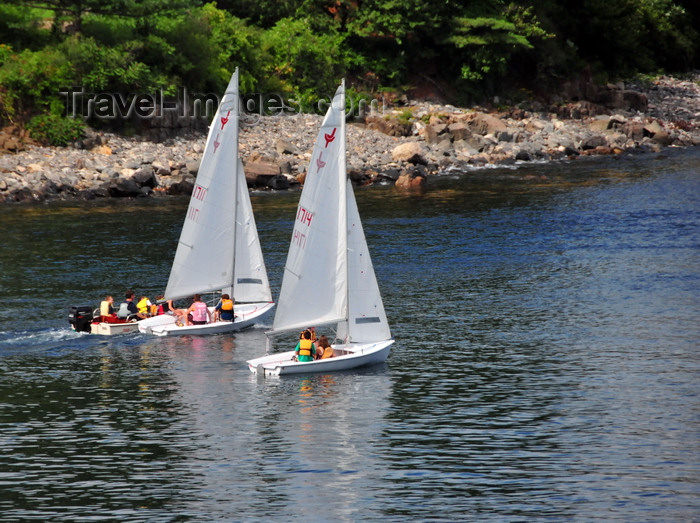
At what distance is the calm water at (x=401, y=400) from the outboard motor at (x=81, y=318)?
1.62 ft

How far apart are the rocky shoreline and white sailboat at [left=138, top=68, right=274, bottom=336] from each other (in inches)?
1533

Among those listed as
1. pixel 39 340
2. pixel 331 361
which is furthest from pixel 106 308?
pixel 331 361

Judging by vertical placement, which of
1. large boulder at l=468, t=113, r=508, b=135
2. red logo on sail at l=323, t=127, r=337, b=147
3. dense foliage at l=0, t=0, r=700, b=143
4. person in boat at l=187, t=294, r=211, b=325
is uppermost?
dense foliage at l=0, t=0, r=700, b=143

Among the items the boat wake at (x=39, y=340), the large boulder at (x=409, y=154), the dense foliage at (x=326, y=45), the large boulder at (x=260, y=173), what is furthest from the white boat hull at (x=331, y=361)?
the large boulder at (x=409, y=154)

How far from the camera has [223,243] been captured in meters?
51.8

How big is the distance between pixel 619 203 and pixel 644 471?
2186 inches

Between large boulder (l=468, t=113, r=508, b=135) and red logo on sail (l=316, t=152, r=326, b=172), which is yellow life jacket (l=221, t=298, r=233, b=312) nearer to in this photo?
red logo on sail (l=316, t=152, r=326, b=172)

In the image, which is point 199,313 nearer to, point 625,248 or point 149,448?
point 149,448

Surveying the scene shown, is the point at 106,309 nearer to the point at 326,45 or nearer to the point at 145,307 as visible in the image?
the point at 145,307

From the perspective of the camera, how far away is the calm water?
97.6 ft

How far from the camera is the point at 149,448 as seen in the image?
3369cm

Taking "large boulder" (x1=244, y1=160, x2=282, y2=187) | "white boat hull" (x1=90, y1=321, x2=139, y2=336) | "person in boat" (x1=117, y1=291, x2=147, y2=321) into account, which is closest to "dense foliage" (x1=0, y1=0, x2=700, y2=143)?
"large boulder" (x1=244, y1=160, x2=282, y2=187)

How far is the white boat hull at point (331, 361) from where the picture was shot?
1638 inches

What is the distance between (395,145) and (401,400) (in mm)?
72942
